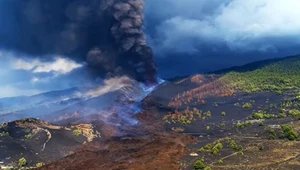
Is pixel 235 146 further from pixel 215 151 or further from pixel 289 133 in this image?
pixel 289 133

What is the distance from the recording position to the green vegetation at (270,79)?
148875mm

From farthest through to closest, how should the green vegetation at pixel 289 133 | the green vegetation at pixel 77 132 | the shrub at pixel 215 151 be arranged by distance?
the green vegetation at pixel 77 132
the green vegetation at pixel 289 133
the shrub at pixel 215 151

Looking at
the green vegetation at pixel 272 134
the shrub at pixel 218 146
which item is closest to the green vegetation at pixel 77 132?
the shrub at pixel 218 146

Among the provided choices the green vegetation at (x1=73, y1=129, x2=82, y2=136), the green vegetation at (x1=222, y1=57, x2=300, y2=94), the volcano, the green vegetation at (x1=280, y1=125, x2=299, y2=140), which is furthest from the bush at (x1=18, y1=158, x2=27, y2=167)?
the green vegetation at (x1=222, y1=57, x2=300, y2=94)

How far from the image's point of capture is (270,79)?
16925 centimetres

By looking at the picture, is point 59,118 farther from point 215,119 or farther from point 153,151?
point 153,151

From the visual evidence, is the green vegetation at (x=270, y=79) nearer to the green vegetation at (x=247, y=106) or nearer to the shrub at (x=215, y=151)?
the green vegetation at (x=247, y=106)

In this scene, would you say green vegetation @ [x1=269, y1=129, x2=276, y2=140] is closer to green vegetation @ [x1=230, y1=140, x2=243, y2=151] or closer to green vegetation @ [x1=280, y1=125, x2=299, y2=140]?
green vegetation @ [x1=280, y1=125, x2=299, y2=140]

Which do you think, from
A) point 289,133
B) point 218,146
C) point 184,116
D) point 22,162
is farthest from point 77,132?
point 289,133

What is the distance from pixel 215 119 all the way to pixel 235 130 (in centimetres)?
2021

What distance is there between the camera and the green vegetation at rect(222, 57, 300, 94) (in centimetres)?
14888

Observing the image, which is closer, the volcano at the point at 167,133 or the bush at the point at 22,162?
the volcano at the point at 167,133

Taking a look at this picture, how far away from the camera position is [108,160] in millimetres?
59688

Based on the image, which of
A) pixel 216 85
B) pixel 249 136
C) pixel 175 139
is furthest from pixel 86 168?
pixel 216 85
